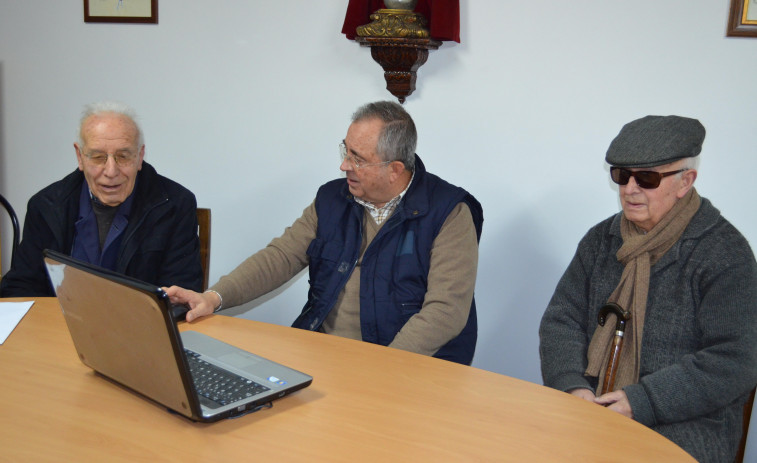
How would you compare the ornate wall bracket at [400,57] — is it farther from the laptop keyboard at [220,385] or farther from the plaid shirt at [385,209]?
the laptop keyboard at [220,385]

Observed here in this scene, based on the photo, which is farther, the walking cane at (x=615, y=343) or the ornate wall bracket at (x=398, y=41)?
the ornate wall bracket at (x=398, y=41)

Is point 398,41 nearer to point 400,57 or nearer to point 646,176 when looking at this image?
point 400,57

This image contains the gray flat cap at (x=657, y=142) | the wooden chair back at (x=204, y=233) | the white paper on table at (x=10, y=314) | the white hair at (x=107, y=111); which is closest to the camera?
the white paper on table at (x=10, y=314)

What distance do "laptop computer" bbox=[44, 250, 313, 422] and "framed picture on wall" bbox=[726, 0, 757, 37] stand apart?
1.77m

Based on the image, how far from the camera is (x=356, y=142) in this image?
2115 millimetres

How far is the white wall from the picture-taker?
2.33 m

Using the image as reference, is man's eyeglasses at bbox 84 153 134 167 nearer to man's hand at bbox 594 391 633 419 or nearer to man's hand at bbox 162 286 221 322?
man's hand at bbox 162 286 221 322

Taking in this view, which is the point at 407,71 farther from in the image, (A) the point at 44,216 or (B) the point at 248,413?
(B) the point at 248,413

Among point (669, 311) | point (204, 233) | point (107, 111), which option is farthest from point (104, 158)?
point (669, 311)

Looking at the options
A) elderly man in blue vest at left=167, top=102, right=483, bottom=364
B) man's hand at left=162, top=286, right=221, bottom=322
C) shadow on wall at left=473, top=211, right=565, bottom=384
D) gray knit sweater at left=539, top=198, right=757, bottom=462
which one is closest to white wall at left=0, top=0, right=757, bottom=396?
shadow on wall at left=473, top=211, right=565, bottom=384

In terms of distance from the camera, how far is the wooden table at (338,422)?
1137 mm

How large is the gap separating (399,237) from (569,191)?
0.76 metres

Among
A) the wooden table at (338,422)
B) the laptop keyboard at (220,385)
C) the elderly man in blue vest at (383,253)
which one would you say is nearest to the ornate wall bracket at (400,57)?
the elderly man in blue vest at (383,253)

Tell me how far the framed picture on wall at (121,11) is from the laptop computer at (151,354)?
204cm
